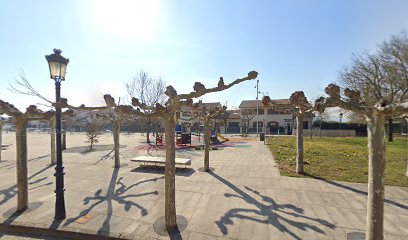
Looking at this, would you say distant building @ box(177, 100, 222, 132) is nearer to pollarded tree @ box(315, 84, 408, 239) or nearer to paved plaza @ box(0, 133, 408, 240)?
paved plaza @ box(0, 133, 408, 240)

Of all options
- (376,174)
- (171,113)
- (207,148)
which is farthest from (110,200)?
(376,174)

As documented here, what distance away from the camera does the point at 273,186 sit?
7.67m

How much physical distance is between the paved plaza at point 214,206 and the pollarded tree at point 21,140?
0.43 metres

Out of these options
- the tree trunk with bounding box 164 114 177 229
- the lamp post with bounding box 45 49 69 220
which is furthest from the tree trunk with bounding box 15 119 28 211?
the tree trunk with bounding box 164 114 177 229

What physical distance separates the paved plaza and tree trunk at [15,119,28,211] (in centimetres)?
36

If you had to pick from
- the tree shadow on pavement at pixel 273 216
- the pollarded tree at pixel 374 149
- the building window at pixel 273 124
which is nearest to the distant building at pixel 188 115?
the tree shadow on pavement at pixel 273 216

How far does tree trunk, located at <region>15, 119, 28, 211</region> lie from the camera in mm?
5746

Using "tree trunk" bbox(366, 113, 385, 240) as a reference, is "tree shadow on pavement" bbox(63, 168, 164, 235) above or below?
below

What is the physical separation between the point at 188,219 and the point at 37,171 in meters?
8.81

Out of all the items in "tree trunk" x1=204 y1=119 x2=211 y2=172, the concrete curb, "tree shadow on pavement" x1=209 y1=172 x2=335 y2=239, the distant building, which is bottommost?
the concrete curb

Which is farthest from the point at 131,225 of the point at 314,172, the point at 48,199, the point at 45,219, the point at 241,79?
the point at 314,172

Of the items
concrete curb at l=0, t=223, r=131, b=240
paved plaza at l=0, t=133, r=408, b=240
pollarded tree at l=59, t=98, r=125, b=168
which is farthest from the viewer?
pollarded tree at l=59, t=98, r=125, b=168

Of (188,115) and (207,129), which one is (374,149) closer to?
(207,129)

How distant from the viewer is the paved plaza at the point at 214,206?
470 centimetres
